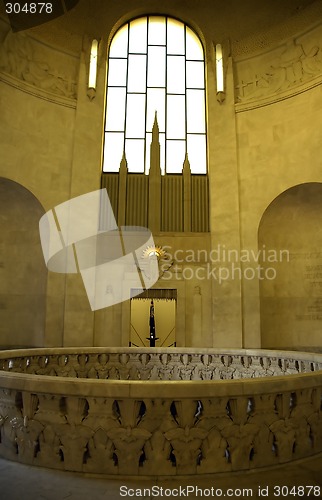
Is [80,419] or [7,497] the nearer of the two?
[7,497]

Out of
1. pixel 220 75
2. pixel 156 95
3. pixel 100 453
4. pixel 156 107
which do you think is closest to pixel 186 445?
pixel 100 453

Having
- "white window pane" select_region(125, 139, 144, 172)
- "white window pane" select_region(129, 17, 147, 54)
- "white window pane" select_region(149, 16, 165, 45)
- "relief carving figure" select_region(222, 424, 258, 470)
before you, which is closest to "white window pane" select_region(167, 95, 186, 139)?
"white window pane" select_region(125, 139, 144, 172)

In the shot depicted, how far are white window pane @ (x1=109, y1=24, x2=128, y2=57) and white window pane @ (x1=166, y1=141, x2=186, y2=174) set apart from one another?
440 cm

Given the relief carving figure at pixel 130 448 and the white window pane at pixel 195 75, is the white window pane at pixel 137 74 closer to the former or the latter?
the white window pane at pixel 195 75

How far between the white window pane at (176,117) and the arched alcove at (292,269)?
470 cm

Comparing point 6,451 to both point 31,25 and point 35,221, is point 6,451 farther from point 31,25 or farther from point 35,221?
point 31,25

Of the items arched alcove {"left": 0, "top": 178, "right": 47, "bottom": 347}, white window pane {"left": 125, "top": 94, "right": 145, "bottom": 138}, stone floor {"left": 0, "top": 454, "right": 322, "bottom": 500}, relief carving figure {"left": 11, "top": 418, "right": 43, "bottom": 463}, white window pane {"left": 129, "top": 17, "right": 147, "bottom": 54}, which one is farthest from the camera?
white window pane {"left": 129, "top": 17, "right": 147, "bottom": 54}

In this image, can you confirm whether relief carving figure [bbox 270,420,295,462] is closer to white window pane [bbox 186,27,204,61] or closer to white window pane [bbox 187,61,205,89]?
white window pane [bbox 187,61,205,89]

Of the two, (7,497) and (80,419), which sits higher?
(80,419)

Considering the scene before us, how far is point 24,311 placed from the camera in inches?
545

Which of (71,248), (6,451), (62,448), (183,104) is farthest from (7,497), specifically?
(183,104)

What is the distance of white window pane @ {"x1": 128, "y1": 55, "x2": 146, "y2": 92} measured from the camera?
632 inches

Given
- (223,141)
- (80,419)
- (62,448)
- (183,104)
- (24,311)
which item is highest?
(183,104)

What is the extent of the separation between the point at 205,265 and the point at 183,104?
261 inches
